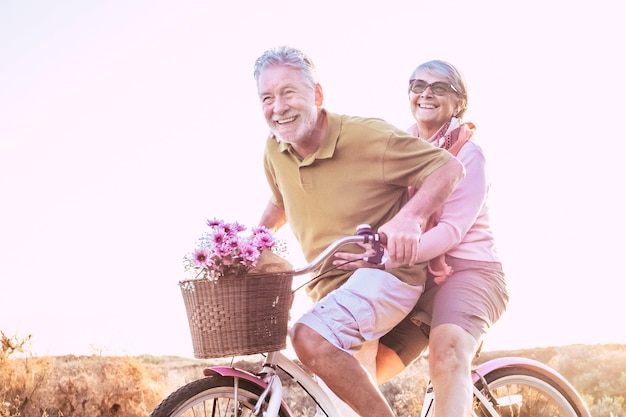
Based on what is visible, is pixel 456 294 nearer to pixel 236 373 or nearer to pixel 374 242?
pixel 374 242

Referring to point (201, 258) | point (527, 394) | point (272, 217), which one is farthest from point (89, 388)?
point (201, 258)

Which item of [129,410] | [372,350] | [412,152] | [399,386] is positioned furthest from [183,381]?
[412,152]

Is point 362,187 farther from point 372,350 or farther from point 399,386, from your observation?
point 399,386

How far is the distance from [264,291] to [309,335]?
299 mm

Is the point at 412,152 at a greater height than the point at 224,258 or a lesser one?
greater

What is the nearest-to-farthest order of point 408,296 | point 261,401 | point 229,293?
1. point 229,293
2. point 261,401
3. point 408,296

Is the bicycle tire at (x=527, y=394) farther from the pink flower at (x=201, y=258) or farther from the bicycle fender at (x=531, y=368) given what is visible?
the pink flower at (x=201, y=258)

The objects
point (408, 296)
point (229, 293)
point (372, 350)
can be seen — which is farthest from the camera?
point (372, 350)

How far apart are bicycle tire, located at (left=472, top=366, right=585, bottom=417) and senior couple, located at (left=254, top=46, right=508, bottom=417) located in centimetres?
54

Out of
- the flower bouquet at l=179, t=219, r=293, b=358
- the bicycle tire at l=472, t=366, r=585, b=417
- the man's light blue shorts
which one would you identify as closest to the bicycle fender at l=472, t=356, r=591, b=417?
the bicycle tire at l=472, t=366, r=585, b=417

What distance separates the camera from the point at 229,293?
3221mm

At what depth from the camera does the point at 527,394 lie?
4688 millimetres

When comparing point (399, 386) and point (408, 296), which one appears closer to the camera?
point (408, 296)

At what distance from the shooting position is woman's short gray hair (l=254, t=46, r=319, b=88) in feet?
12.2
